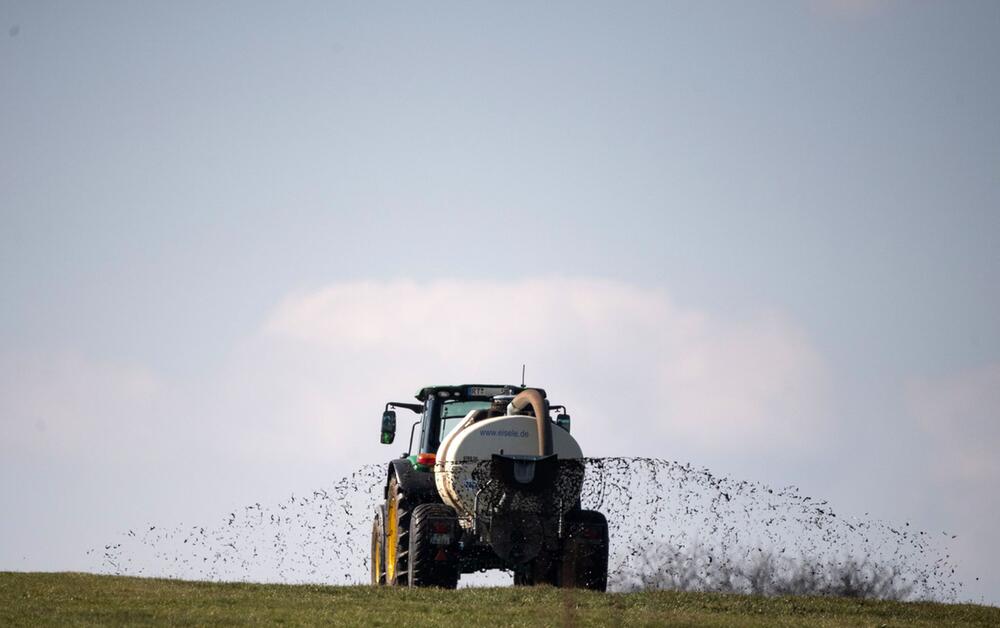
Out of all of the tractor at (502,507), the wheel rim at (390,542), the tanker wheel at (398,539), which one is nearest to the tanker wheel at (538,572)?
the tractor at (502,507)

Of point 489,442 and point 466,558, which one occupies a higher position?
point 489,442

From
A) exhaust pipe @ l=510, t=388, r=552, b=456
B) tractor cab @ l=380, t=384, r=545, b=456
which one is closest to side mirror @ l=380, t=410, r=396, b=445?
tractor cab @ l=380, t=384, r=545, b=456

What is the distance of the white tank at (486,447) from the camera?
976 inches

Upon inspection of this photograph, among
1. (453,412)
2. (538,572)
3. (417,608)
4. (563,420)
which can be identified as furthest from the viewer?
(563,420)

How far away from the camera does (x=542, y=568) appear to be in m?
25.5

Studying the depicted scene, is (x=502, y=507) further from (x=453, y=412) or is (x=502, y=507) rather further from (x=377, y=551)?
(x=377, y=551)

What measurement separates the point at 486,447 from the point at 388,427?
3775 millimetres

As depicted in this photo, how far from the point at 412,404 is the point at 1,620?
9407 millimetres

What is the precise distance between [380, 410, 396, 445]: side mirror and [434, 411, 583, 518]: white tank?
3220 millimetres

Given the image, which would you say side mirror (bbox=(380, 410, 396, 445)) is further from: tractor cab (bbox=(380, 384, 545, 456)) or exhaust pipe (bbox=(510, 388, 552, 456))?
exhaust pipe (bbox=(510, 388, 552, 456))

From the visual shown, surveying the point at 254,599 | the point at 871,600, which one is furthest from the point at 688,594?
the point at 254,599

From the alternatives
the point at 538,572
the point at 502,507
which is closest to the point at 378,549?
the point at 538,572

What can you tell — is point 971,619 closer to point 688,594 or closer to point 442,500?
point 688,594

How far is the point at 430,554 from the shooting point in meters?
25.1
